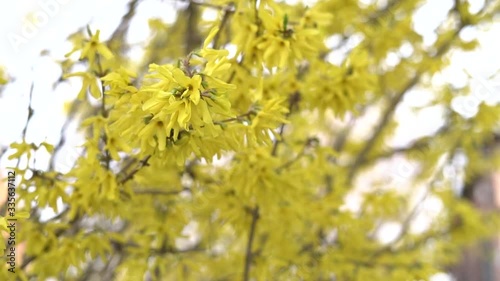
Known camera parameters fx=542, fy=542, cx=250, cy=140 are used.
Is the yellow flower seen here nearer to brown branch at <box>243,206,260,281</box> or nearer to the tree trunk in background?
brown branch at <box>243,206,260,281</box>

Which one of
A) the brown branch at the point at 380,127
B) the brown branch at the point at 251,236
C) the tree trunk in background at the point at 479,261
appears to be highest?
the brown branch at the point at 380,127

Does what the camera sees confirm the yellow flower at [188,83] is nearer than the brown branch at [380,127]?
Yes

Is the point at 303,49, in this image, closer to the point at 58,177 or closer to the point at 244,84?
the point at 244,84

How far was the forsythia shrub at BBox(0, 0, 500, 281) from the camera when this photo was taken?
3.55 feet

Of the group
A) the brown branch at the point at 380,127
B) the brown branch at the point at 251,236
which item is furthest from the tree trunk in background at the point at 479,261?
the brown branch at the point at 251,236

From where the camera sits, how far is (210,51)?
1005 millimetres

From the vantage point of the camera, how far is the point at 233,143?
1129 millimetres

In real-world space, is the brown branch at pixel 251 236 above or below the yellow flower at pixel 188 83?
below

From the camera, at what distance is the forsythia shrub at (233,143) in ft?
3.55

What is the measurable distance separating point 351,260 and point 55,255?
101cm

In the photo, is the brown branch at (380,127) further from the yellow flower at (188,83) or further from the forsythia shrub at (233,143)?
the yellow flower at (188,83)

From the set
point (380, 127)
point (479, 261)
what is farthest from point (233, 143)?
point (479, 261)

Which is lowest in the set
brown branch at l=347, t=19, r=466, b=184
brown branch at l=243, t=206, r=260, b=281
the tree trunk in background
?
the tree trunk in background

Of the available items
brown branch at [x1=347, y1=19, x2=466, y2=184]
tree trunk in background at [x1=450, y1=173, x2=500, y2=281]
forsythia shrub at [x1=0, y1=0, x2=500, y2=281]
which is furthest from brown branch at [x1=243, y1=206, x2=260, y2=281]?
tree trunk in background at [x1=450, y1=173, x2=500, y2=281]
